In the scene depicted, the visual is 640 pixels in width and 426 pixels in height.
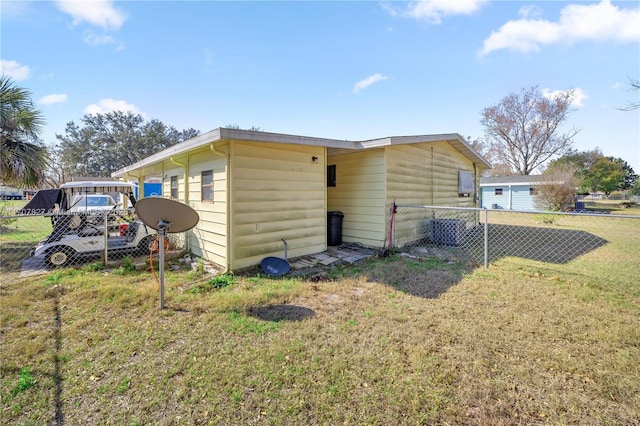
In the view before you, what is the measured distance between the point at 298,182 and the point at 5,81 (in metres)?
8.21

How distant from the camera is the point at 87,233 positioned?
5883mm

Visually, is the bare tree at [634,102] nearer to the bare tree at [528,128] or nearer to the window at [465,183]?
the window at [465,183]

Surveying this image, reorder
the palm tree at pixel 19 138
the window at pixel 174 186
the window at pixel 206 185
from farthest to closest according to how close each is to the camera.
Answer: the window at pixel 174 186 < the palm tree at pixel 19 138 < the window at pixel 206 185

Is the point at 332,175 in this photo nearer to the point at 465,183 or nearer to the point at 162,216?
the point at 162,216

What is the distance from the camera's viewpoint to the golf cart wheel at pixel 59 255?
547 cm

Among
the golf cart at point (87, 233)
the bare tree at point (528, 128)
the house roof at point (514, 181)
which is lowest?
the golf cart at point (87, 233)

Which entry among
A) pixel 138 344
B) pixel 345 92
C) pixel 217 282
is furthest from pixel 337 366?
pixel 345 92

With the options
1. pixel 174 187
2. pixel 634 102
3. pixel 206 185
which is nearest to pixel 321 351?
pixel 206 185

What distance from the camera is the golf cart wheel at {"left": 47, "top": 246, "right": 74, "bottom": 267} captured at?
547 centimetres

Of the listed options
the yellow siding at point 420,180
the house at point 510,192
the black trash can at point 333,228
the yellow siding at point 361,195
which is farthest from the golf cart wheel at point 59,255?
the house at point 510,192

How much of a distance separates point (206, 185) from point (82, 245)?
274 centimetres

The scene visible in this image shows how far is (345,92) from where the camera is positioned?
39.3ft

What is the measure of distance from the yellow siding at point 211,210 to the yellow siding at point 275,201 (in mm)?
281

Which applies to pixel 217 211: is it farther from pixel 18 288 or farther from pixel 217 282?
pixel 18 288
